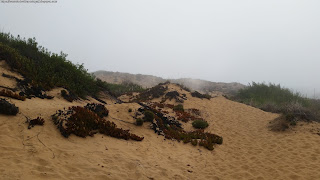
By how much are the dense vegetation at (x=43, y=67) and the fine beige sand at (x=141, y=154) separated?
113cm

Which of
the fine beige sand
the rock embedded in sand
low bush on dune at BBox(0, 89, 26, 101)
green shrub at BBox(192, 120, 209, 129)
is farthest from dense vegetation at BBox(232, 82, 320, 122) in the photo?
low bush on dune at BBox(0, 89, 26, 101)

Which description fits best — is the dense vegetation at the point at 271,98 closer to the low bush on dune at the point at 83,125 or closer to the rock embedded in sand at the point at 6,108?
the low bush on dune at the point at 83,125

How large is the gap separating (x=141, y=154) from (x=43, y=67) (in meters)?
9.63

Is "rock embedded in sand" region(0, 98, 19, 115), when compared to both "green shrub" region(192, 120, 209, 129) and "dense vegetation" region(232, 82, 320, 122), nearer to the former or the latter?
"green shrub" region(192, 120, 209, 129)

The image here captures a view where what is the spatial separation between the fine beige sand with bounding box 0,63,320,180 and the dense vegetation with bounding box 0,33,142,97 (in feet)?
3.71

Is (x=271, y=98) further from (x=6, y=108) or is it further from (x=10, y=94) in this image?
(x=6, y=108)

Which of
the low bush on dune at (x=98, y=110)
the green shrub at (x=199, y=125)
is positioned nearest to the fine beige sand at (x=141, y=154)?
the low bush on dune at (x=98, y=110)

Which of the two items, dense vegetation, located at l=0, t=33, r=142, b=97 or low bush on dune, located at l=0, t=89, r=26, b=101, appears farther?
dense vegetation, located at l=0, t=33, r=142, b=97

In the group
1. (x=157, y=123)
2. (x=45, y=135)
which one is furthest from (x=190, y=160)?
(x=45, y=135)

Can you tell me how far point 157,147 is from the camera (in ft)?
24.2

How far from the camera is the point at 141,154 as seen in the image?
20.8 ft

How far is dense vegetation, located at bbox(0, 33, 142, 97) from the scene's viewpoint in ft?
35.1

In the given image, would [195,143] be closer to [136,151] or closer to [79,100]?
[136,151]

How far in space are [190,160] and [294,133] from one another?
5.92 metres
